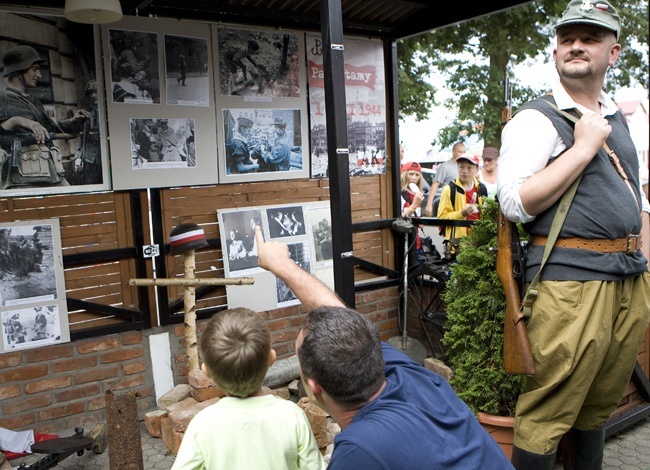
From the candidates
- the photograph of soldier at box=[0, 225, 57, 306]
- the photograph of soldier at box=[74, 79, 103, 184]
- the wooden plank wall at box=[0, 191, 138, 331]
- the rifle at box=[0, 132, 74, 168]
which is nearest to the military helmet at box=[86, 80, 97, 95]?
the photograph of soldier at box=[74, 79, 103, 184]

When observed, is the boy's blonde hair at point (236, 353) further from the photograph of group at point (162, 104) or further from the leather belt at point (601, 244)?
the photograph of group at point (162, 104)

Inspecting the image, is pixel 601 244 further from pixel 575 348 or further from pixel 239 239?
pixel 239 239

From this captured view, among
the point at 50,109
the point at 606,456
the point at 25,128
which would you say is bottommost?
the point at 606,456

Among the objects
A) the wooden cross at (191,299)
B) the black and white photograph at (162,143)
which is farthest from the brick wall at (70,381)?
the black and white photograph at (162,143)

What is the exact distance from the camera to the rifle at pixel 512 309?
2.55 meters

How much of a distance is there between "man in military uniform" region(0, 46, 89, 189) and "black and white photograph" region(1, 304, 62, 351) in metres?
0.75

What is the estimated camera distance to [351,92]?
16.9 ft

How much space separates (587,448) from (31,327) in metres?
3.10

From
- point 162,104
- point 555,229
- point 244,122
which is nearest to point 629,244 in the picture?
point 555,229

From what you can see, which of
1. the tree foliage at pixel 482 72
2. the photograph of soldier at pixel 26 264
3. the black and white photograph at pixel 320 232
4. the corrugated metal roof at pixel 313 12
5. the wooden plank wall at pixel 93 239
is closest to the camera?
the photograph of soldier at pixel 26 264

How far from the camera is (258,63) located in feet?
15.3

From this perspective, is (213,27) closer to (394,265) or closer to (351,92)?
(351,92)

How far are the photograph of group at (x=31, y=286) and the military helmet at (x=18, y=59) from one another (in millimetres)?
890

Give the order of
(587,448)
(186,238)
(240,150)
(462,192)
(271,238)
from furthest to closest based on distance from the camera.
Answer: (462,192) < (271,238) < (240,150) < (186,238) < (587,448)
